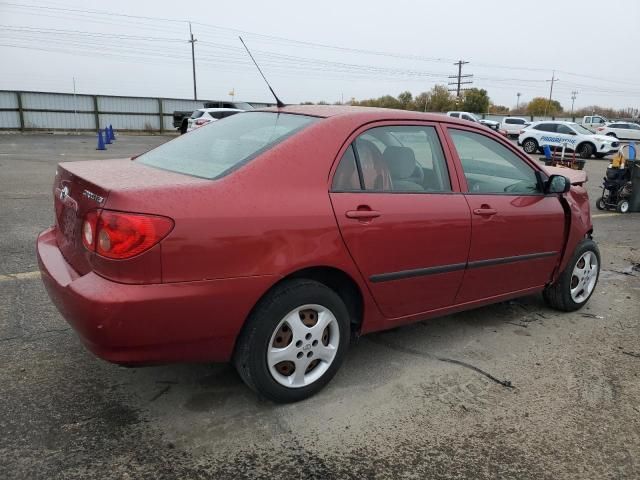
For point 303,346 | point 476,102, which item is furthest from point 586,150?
point 476,102

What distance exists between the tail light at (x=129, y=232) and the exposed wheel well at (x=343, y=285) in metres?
0.69

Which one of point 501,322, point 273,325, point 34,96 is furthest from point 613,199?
point 34,96

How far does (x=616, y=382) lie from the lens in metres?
3.32

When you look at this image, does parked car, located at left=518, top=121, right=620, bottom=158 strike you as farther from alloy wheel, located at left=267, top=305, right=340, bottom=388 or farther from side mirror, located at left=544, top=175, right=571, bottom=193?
alloy wheel, located at left=267, top=305, right=340, bottom=388

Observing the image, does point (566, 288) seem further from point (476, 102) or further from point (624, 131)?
point (476, 102)

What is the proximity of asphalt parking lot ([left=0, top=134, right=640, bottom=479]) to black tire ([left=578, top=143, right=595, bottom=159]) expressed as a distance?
22952 millimetres

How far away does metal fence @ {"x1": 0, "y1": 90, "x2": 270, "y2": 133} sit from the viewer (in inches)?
1089

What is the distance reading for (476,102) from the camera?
236 ft

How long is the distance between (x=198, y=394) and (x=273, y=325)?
682 millimetres

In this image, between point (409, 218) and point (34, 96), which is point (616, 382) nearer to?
point (409, 218)

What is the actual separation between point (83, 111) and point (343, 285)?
100ft

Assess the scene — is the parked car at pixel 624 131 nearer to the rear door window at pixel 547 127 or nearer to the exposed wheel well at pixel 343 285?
the rear door window at pixel 547 127

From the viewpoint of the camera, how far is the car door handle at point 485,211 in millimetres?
3451

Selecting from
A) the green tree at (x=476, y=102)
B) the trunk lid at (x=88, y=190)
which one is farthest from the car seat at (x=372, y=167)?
the green tree at (x=476, y=102)
